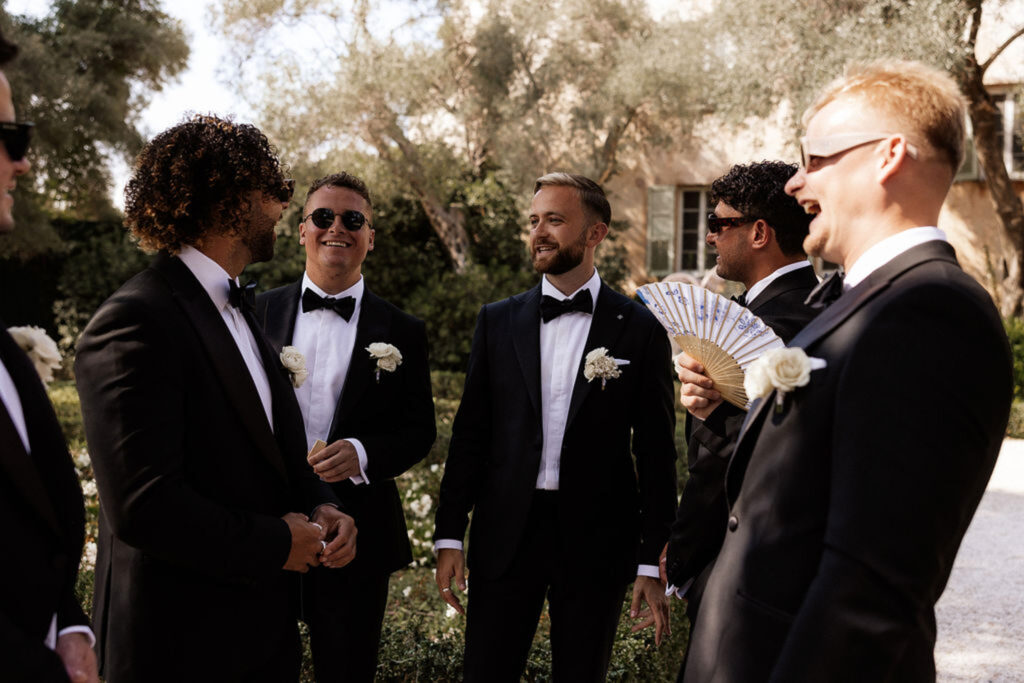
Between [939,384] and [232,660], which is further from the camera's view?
[232,660]

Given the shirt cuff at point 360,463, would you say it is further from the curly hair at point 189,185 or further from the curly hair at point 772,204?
the curly hair at point 772,204

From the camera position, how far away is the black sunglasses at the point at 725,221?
322cm

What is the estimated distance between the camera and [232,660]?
7.35 feet

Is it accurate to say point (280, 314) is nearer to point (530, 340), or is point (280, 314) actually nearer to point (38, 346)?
point (530, 340)

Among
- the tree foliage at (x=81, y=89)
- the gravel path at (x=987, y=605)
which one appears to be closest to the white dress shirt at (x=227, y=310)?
the gravel path at (x=987, y=605)

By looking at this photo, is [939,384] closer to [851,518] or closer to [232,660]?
[851,518]

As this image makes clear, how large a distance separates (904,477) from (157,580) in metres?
1.79

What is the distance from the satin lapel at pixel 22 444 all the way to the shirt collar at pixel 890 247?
1815 mm

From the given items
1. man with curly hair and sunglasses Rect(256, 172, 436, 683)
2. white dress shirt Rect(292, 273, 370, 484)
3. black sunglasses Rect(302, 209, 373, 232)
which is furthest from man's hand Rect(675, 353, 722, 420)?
black sunglasses Rect(302, 209, 373, 232)

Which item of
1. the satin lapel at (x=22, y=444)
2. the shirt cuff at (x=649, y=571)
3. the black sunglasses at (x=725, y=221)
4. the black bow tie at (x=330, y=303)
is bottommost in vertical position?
the shirt cuff at (x=649, y=571)

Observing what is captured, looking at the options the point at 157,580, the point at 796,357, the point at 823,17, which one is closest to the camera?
the point at 796,357

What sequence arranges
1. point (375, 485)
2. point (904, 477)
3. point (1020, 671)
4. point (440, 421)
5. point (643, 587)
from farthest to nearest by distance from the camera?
1. point (440, 421)
2. point (1020, 671)
3. point (375, 485)
4. point (643, 587)
5. point (904, 477)

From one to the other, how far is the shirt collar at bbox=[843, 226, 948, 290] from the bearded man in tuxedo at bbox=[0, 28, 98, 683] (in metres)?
1.81

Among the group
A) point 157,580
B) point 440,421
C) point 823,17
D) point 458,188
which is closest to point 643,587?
point 157,580
